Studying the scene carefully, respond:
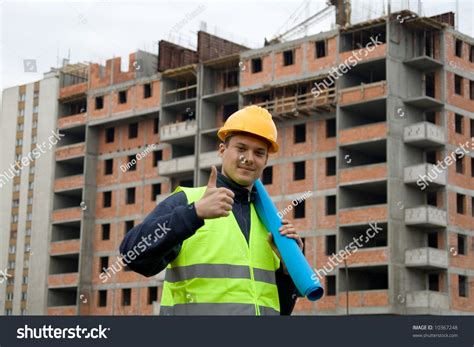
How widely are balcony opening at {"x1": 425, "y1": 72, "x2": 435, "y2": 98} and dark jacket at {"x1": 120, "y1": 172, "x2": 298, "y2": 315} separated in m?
47.0

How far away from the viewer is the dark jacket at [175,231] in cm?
456

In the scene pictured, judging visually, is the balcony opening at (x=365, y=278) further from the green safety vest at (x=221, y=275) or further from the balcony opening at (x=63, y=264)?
the green safety vest at (x=221, y=275)

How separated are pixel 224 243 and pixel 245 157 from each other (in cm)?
43

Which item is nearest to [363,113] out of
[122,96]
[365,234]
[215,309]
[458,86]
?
[458,86]

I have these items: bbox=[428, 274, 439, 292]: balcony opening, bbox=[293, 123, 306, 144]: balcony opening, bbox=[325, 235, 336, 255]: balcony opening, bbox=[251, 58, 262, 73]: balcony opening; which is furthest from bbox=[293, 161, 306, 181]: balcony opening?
bbox=[428, 274, 439, 292]: balcony opening

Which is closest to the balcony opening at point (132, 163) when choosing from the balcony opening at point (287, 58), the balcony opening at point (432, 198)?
the balcony opening at point (287, 58)

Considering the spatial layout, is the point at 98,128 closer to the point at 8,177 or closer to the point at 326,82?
the point at 8,177

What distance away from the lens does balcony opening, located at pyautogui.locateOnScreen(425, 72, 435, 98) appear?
2007 inches

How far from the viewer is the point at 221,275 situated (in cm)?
478

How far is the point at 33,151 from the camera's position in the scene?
A: 68062 mm

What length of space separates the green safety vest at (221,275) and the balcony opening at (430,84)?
47.1 metres

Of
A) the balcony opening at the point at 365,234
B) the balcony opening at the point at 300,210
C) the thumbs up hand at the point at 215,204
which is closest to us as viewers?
the thumbs up hand at the point at 215,204

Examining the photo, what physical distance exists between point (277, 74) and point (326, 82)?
10.2 ft
